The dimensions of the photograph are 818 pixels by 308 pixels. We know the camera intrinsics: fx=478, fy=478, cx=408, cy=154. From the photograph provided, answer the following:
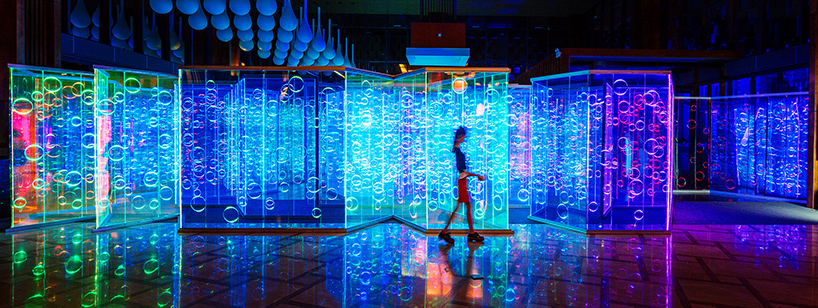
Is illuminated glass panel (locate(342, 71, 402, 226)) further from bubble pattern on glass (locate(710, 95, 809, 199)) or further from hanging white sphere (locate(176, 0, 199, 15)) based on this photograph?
bubble pattern on glass (locate(710, 95, 809, 199))

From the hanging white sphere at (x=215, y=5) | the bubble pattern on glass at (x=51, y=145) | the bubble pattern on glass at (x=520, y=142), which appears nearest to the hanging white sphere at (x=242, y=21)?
the hanging white sphere at (x=215, y=5)

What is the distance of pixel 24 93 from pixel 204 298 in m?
4.60

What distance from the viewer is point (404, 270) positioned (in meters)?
4.16

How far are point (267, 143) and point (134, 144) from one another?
181 centimetres

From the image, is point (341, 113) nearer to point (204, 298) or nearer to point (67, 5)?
point (204, 298)

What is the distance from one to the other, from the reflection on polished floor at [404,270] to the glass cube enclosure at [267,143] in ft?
2.05

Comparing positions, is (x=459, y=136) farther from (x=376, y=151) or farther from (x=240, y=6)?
(x=240, y=6)

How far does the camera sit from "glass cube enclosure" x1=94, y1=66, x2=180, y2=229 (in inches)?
233

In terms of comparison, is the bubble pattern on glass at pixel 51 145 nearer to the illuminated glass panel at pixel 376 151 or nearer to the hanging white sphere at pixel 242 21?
the hanging white sphere at pixel 242 21

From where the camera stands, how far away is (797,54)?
8.12m

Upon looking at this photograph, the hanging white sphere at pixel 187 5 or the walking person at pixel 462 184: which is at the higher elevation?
the hanging white sphere at pixel 187 5

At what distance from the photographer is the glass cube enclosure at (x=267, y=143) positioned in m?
5.83

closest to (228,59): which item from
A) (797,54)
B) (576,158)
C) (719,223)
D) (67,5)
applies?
(67,5)

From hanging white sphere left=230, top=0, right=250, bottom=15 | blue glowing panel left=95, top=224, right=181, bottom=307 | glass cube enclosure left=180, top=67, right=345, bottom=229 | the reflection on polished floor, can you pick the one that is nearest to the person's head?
the reflection on polished floor
